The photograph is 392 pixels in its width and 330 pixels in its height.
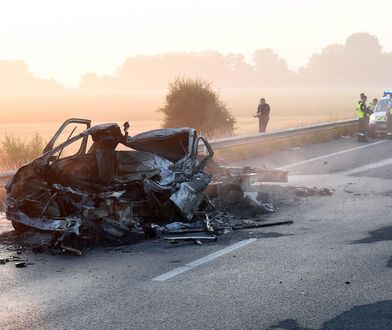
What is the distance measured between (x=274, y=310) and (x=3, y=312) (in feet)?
7.70

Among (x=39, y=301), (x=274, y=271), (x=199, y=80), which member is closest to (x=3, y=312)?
(x=39, y=301)

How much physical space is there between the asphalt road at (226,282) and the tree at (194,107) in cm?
1963

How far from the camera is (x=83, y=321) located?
218 inches

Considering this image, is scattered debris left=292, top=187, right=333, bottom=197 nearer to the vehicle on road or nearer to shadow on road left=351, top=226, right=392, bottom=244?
shadow on road left=351, top=226, right=392, bottom=244

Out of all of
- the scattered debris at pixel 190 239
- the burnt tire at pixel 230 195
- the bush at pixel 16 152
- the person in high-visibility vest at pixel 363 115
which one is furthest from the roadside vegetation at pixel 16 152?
the person in high-visibility vest at pixel 363 115

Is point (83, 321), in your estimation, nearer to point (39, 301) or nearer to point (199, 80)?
point (39, 301)

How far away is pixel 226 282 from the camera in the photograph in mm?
6695

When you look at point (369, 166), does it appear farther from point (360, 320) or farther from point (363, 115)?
point (360, 320)

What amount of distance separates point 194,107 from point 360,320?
2464 cm

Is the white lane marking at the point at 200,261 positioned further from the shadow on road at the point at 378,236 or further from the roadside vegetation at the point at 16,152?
the roadside vegetation at the point at 16,152

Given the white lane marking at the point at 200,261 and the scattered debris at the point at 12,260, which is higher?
the scattered debris at the point at 12,260

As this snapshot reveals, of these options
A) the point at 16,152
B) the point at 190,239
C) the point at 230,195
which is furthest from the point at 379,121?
the point at 190,239

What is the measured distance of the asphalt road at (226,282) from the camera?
5566mm

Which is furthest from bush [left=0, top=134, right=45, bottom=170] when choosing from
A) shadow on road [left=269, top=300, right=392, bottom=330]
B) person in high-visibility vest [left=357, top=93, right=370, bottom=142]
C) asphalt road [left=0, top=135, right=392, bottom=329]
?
person in high-visibility vest [left=357, top=93, right=370, bottom=142]
